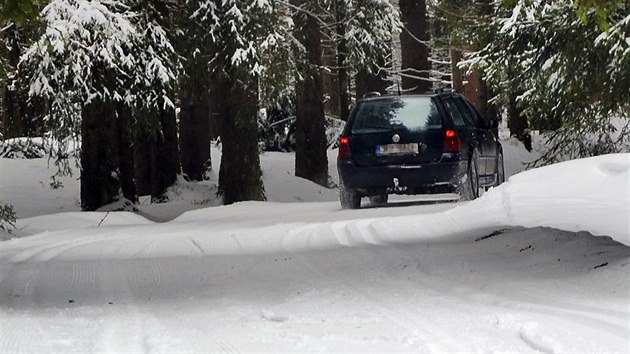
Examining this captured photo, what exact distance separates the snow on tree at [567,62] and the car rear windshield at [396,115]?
2013 mm

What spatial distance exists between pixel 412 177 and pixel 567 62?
306 centimetres

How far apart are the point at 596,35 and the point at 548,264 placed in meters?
7.39

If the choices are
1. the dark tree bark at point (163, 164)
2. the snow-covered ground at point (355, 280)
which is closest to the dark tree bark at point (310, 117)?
the dark tree bark at point (163, 164)

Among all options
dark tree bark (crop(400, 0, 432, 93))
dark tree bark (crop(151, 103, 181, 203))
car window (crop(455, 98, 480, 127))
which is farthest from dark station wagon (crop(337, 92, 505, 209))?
dark tree bark (crop(400, 0, 432, 93))

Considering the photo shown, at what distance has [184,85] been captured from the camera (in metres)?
18.9

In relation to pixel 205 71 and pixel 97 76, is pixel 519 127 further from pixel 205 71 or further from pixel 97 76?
pixel 97 76

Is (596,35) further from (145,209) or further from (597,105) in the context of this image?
(145,209)

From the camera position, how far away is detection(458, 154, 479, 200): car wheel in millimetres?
15133

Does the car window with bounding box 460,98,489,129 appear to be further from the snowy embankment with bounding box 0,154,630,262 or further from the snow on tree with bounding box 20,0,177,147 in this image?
the snow on tree with bounding box 20,0,177,147

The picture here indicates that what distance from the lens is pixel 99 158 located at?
58.1 feet

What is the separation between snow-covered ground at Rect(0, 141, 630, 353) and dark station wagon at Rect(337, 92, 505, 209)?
160cm

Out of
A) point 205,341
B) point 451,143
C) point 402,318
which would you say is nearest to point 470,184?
point 451,143

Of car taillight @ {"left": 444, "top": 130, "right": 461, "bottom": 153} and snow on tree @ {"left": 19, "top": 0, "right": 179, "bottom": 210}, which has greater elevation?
snow on tree @ {"left": 19, "top": 0, "right": 179, "bottom": 210}

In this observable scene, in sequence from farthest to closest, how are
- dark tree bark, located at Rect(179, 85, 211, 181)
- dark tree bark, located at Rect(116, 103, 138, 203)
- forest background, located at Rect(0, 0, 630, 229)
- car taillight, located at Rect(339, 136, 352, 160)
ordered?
dark tree bark, located at Rect(179, 85, 211, 181) → dark tree bark, located at Rect(116, 103, 138, 203) → car taillight, located at Rect(339, 136, 352, 160) → forest background, located at Rect(0, 0, 630, 229)
